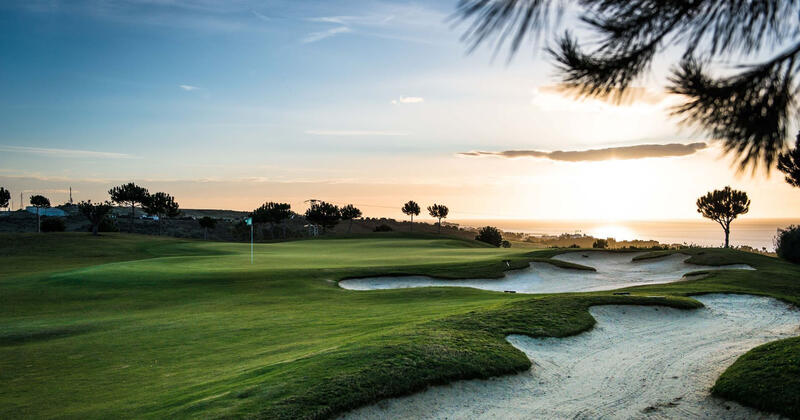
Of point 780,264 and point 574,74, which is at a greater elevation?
point 574,74

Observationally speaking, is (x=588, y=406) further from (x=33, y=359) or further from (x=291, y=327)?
(x=33, y=359)

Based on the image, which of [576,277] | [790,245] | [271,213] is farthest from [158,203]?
[790,245]

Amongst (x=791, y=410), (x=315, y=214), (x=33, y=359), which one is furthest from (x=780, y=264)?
(x=315, y=214)

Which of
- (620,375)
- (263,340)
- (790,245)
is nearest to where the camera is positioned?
(620,375)

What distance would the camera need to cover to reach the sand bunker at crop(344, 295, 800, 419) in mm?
6652

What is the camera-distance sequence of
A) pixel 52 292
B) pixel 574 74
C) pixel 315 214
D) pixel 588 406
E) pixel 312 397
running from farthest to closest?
pixel 315 214 → pixel 52 292 → pixel 588 406 → pixel 312 397 → pixel 574 74

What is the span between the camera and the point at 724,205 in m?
39.7

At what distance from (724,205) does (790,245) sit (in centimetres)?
1396

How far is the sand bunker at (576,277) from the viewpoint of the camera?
20.7m

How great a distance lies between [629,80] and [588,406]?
4.70 meters

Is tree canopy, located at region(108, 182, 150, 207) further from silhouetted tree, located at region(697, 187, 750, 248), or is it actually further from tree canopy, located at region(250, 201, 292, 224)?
silhouetted tree, located at region(697, 187, 750, 248)

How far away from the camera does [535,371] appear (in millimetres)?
8133

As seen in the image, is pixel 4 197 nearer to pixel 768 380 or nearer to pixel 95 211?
pixel 95 211

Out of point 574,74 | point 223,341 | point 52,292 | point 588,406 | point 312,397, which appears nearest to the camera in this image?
point 574,74
